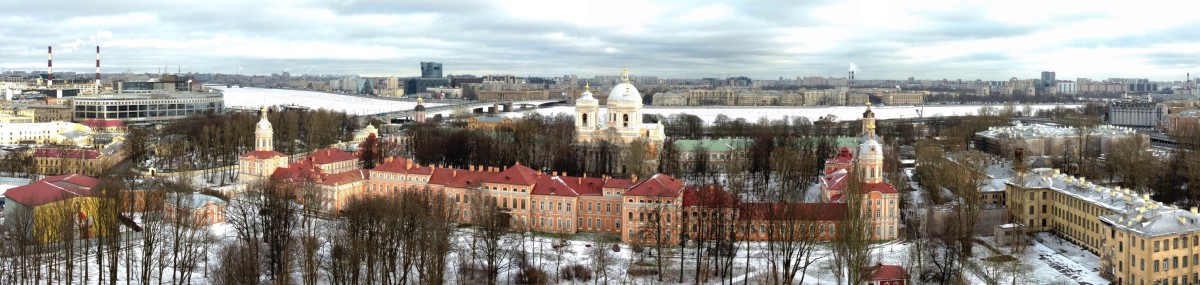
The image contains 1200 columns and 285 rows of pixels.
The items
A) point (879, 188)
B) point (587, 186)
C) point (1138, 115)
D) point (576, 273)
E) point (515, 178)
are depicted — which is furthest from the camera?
point (1138, 115)

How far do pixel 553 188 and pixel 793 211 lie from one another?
938 centimetres

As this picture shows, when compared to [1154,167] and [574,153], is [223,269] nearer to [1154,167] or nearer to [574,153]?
[574,153]

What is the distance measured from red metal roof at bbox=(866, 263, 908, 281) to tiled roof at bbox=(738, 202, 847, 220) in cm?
225

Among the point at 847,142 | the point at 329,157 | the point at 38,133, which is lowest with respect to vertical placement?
the point at 329,157

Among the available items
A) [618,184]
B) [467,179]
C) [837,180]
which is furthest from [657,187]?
[467,179]

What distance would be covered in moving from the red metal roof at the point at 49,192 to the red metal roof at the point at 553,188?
1295cm

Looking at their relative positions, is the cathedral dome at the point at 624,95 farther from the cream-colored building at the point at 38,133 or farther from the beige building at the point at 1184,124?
the cream-colored building at the point at 38,133

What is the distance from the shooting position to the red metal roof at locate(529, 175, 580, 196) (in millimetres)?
33094

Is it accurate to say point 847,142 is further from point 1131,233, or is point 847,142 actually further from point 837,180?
point 1131,233

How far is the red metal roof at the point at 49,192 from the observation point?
91.9ft

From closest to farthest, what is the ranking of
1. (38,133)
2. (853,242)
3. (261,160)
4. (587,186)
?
1. (853,242)
2. (587,186)
3. (261,160)
4. (38,133)

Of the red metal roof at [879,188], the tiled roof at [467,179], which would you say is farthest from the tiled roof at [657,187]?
the red metal roof at [879,188]

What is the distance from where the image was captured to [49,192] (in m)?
29.0

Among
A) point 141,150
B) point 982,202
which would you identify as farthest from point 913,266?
point 141,150
